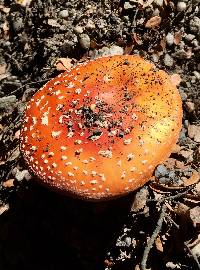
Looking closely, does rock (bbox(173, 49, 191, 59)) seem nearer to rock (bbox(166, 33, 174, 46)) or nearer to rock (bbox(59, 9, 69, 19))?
rock (bbox(166, 33, 174, 46))

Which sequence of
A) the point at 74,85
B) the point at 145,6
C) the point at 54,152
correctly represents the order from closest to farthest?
the point at 54,152 → the point at 74,85 → the point at 145,6

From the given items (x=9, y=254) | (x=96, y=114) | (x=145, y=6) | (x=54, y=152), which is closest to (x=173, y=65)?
(x=145, y=6)

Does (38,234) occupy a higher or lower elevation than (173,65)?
lower

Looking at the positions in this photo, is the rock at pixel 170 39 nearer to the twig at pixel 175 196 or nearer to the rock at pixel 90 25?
the rock at pixel 90 25

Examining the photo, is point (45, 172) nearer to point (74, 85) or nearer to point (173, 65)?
point (74, 85)

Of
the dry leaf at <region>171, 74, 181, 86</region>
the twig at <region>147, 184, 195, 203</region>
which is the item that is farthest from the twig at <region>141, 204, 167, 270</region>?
the dry leaf at <region>171, 74, 181, 86</region>

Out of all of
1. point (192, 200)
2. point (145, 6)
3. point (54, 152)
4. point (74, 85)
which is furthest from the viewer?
point (145, 6)

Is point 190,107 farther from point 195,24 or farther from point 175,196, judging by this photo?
point 175,196

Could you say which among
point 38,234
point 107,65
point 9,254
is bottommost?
point 9,254
